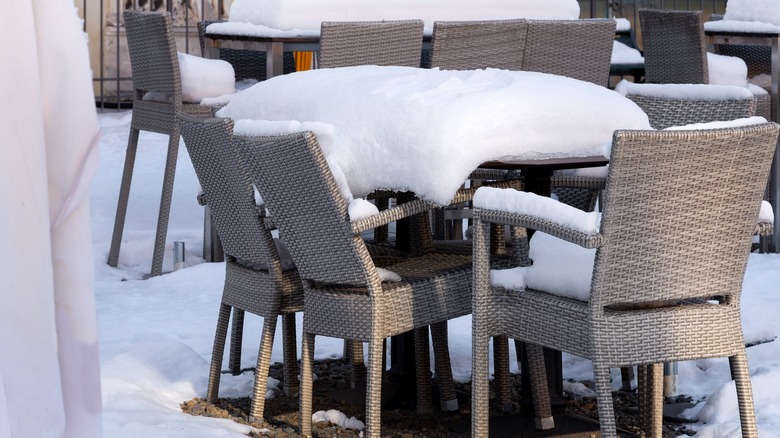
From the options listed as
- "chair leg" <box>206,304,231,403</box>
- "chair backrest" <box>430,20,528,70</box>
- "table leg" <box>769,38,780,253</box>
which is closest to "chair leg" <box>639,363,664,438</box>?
"chair leg" <box>206,304,231,403</box>

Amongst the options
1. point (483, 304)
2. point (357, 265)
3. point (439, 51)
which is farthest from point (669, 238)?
point (439, 51)

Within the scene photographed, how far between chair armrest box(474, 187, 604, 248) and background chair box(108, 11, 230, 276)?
130 inches

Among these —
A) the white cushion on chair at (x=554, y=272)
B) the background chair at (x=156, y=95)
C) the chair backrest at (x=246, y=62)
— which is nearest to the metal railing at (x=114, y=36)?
the chair backrest at (x=246, y=62)

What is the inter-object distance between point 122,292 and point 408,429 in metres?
2.79

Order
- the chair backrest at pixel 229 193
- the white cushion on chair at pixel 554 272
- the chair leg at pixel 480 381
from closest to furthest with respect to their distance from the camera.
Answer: the white cushion on chair at pixel 554 272
the chair leg at pixel 480 381
the chair backrest at pixel 229 193

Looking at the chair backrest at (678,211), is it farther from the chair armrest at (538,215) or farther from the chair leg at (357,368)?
the chair leg at (357,368)

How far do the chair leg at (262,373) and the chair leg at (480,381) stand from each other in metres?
0.81

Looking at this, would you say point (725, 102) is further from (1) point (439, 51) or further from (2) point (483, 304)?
(1) point (439, 51)

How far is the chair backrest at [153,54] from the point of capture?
6.47m

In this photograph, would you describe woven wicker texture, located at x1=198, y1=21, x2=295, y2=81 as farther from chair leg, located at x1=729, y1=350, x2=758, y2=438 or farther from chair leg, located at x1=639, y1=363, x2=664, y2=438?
chair leg, located at x1=729, y1=350, x2=758, y2=438

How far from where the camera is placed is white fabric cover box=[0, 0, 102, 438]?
1.66 meters

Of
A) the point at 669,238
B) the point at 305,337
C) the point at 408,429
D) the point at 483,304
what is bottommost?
the point at 408,429

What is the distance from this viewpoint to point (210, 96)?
661cm

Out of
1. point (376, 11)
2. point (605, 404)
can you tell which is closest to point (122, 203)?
point (376, 11)
